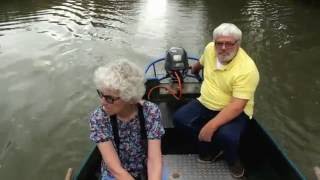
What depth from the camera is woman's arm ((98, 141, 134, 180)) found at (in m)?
3.00

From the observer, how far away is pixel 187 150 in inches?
178

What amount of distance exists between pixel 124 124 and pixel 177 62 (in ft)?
7.44

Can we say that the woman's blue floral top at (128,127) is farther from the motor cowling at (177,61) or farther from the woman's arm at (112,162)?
the motor cowling at (177,61)

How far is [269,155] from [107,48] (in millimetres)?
6572

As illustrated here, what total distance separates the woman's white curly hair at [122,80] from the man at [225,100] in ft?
4.33

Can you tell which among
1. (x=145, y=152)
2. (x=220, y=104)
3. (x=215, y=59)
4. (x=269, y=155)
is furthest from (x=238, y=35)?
(x=145, y=152)

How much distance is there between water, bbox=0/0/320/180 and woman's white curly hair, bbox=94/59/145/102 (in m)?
2.95

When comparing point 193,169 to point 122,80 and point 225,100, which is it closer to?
point 225,100

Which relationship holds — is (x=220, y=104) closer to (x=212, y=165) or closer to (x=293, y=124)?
(x=212, y=165)

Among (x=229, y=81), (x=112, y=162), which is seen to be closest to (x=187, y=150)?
(x=229, y=81)

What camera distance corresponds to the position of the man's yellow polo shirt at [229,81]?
12.6 ft

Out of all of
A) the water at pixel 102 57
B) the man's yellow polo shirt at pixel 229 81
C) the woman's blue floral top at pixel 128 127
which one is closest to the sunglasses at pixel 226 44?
the man's yellow polo shirt at pixel 229 81

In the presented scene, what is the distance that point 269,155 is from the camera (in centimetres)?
403

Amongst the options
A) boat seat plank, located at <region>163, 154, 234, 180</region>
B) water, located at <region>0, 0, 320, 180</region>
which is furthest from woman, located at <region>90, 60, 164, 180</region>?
water, located at <region>0, 0, 320, 180</region>
